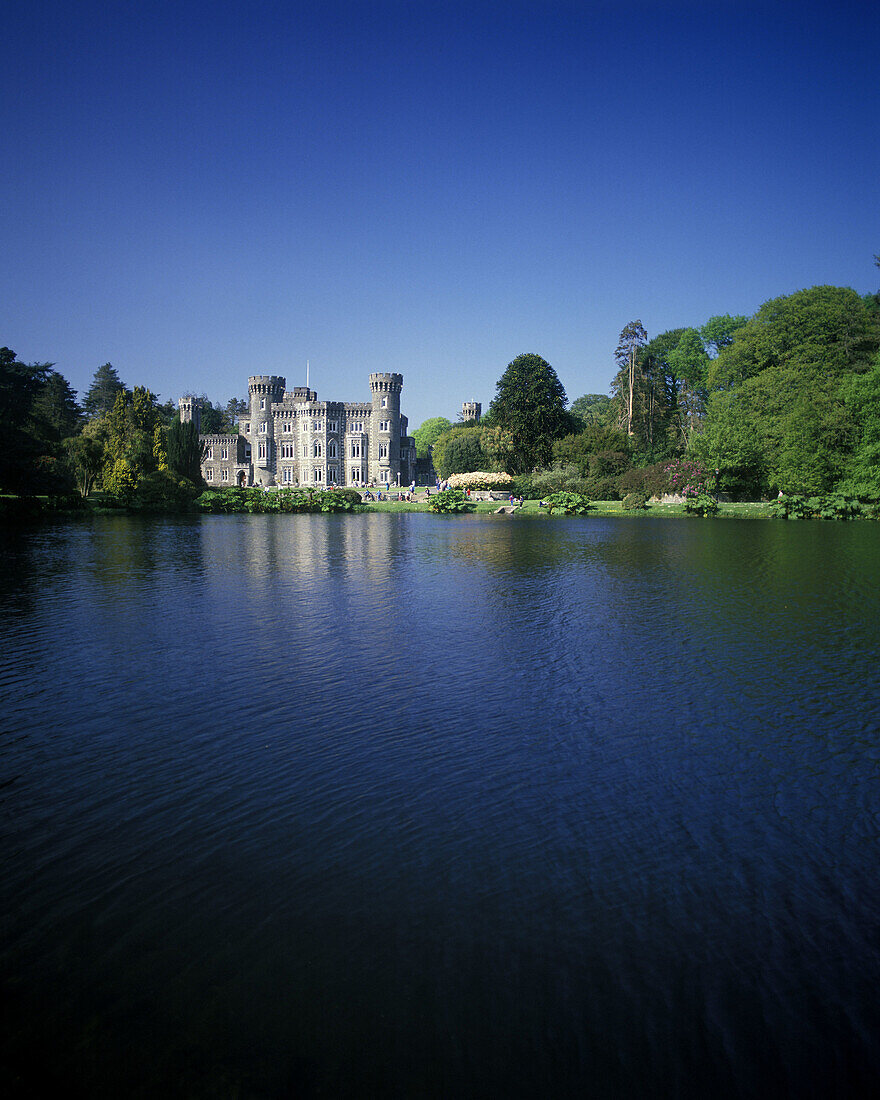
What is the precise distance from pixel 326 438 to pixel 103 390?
125ft

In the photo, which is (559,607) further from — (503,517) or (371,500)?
(371,500)

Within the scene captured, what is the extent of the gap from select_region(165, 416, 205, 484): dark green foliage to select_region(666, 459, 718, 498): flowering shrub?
37841 mm

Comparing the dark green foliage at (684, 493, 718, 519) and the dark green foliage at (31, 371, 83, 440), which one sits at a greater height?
the dark green foliage at (31, 371, 83, 440)

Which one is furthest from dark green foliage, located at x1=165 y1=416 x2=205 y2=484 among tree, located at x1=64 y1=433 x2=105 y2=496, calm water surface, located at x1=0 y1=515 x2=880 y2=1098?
calm water surface, located at x1=0 y1=515 x2=880 y2=1098

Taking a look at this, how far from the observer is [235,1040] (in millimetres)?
3725

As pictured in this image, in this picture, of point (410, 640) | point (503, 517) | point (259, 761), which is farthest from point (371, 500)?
point (259, 761)

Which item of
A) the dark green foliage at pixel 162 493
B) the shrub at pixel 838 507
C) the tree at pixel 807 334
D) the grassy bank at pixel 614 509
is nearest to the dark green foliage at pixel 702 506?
the grassy bank at pixel 614 509

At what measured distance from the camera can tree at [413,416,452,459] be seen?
132750mm

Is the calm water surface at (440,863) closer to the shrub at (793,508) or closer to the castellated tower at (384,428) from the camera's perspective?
the shrub at (793,508)

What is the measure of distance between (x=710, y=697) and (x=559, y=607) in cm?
623

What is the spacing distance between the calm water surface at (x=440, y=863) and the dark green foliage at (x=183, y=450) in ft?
168

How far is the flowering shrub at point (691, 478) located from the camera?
51.2 meters

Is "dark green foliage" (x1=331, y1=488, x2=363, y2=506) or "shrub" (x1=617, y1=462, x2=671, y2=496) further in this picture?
"dark green foliage" (x1=331, y1=488, x2=363, y2=506)

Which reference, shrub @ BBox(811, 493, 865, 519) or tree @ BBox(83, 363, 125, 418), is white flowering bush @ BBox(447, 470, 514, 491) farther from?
tree @ BBox(83, 363, 125, 418)
